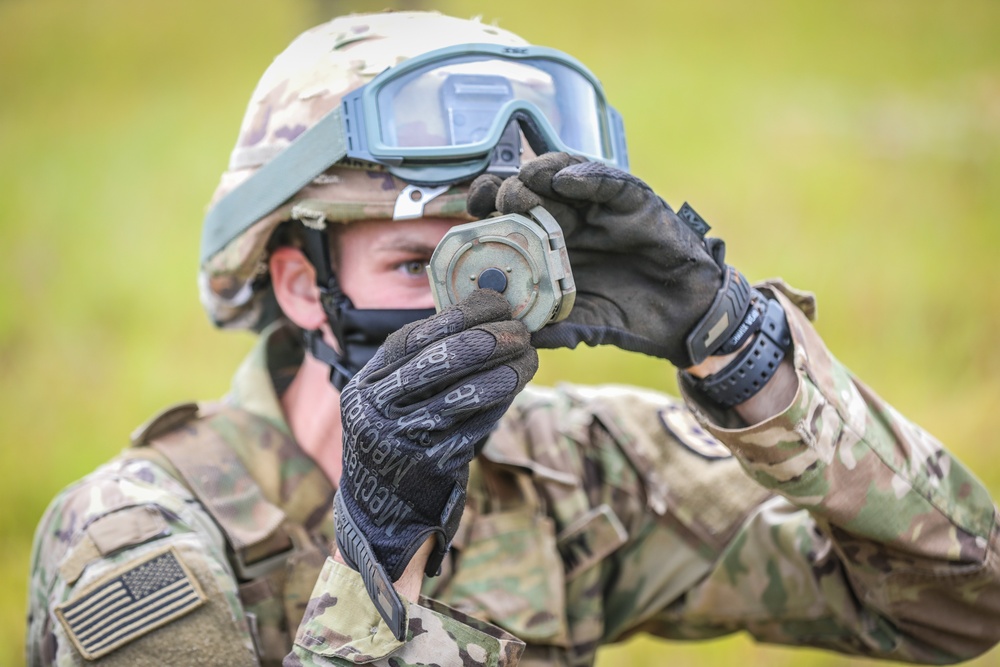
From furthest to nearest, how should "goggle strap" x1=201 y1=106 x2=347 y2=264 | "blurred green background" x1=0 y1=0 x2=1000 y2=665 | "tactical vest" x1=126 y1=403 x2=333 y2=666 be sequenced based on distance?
"blurred green background" x1=0 y1=0 x2=1000 y2=665, "goggle strap" x1=201 y1=106 x2=347 y2=264, "tactical vest" x1=126 y1=403 x2=333 y2=666

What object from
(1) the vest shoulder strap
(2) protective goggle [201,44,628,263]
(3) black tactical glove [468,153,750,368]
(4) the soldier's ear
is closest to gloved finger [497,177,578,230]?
(3) black tactical glove [468,153,750,368]

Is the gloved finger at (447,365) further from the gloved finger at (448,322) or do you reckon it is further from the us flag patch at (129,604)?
the us flag patch at (129,604)

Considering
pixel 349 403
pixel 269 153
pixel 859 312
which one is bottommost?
pixel 859 312

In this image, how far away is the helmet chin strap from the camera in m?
2.44

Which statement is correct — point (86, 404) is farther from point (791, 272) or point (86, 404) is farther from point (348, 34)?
point (791, 272)

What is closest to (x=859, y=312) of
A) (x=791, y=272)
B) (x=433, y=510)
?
(x=791, y=272)

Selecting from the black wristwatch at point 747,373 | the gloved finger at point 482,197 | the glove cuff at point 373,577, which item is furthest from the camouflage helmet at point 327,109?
the glove cuff at point 373,577

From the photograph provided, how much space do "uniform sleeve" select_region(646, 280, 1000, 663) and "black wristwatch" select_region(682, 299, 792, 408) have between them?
0.05m

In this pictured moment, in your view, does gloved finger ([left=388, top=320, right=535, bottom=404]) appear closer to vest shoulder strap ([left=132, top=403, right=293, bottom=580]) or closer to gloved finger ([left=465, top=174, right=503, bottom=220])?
gloved finger ([left=465, top=174, right=503, bottom=220])

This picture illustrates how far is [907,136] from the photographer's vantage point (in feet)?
20.0

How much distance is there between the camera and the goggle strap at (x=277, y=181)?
7.96 ft

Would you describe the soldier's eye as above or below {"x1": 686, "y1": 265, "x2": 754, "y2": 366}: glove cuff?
above

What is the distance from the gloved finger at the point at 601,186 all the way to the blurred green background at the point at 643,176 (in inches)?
104

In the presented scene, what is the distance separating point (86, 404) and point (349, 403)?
3.39 metres
